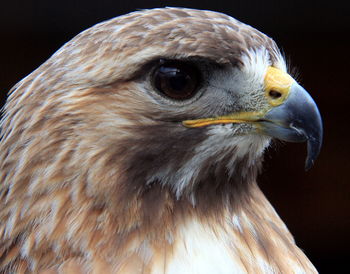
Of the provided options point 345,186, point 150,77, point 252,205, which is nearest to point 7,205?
point 150,77

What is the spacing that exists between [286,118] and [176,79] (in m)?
0.25

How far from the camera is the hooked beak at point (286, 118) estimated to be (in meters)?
1.56

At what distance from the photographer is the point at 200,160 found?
1600 mm

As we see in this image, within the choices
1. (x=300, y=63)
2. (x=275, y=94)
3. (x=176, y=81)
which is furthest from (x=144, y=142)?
(x=300, y=63)

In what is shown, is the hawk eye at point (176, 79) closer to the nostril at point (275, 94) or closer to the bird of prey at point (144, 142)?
the bird of prey at point (144, 142)

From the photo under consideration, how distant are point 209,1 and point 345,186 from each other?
1330 millimetres

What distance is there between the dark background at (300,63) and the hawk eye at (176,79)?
1.40 metres

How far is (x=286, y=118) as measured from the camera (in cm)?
157

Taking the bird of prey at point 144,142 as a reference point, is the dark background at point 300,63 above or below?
below

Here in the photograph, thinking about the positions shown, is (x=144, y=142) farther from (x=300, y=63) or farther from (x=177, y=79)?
(x=300, y=63)

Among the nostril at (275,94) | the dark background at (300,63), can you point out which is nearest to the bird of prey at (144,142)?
the nostril at (275,94)

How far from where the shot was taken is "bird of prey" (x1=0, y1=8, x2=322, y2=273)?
1.55 meters

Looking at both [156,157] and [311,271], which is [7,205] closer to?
[156,157]

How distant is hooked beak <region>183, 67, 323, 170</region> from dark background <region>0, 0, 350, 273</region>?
135 cm
